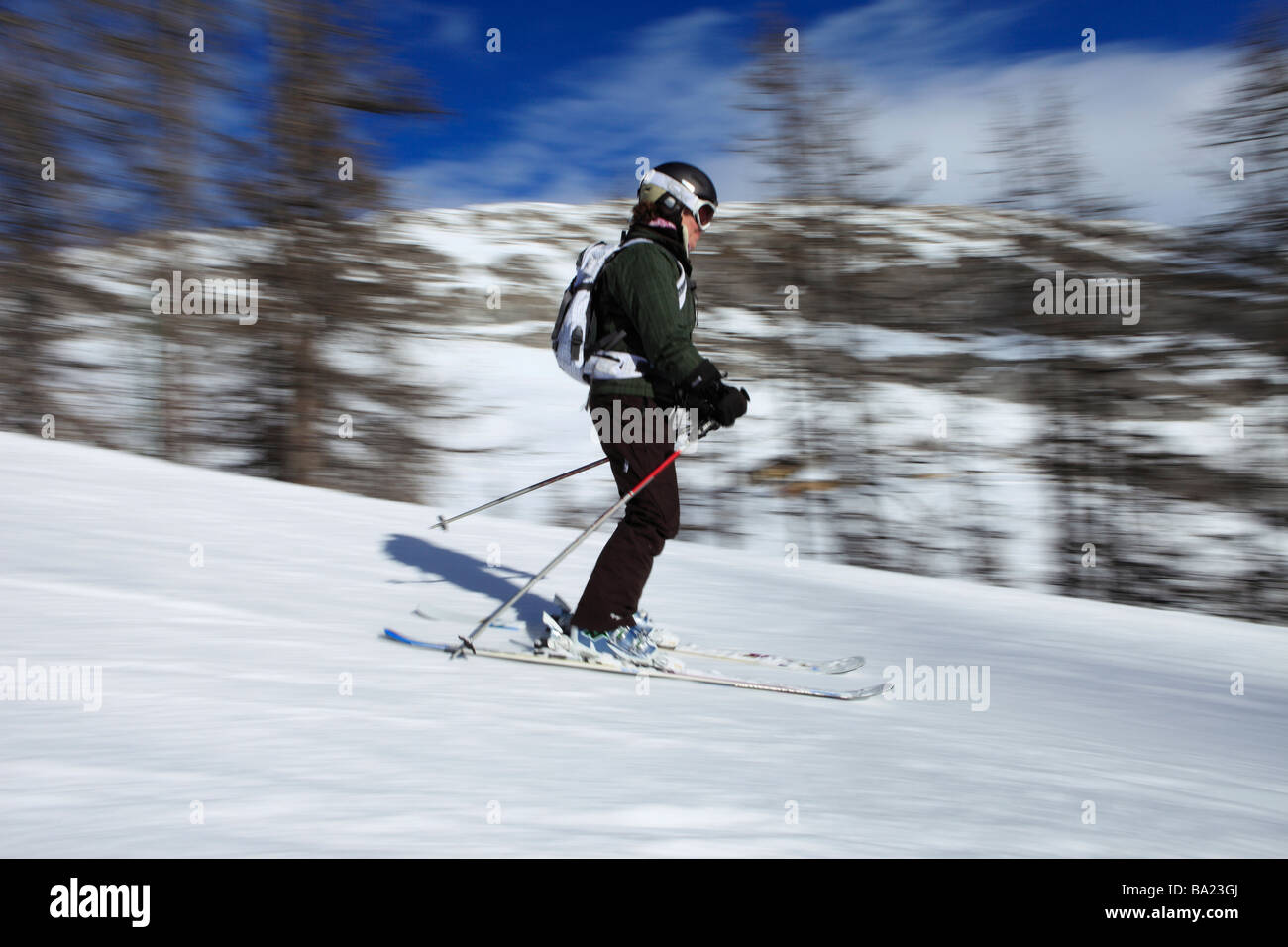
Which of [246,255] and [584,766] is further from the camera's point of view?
[246,255]

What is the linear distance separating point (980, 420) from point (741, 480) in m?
2.69

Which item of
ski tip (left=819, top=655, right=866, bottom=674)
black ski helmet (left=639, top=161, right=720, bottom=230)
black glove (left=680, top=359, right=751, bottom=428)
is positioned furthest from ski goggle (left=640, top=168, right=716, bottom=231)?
ski tip (left=819, top=655, right=866, bottom=674)

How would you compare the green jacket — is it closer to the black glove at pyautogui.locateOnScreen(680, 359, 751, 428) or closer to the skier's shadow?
the black glove at pyautogui.locateOnScreen(680, 359, 751, 428)

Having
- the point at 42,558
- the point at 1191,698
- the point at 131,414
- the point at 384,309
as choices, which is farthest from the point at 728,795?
the point at 131,414

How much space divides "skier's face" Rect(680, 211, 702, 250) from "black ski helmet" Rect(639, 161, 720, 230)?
0.05ft

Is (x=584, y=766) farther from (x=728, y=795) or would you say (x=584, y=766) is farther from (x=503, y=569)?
(x=503, y=569)

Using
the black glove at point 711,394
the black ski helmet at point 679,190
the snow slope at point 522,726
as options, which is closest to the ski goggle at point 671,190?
the black ski helmet at point 679,190

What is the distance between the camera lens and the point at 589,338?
10.1ft

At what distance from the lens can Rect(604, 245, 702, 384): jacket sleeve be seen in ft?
9.55

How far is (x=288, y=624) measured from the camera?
329cm

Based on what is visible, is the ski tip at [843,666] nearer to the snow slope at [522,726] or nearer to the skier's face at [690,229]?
the snow slope at [522,726]

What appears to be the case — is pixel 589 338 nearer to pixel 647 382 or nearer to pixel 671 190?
pixel 647 382

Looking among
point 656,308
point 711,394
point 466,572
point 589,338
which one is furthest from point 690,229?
point 466,572

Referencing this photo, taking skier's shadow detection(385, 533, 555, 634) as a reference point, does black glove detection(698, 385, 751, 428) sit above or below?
above
